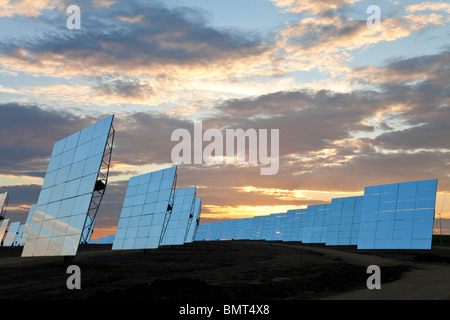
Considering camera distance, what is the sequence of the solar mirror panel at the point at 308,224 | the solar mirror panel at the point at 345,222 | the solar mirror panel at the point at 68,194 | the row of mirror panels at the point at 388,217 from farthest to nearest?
the solar mirror panel at the point at 308,224 < the solar mirror panel at the point at 345,222 < the row of mirror panels at the point at 388,217 < the solar mirror panel at the point at 68,194

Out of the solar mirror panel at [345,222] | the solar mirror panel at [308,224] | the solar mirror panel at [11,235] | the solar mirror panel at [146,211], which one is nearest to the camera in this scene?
the solar mirror panel at [146,211]

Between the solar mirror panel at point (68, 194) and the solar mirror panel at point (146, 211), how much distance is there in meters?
9.52

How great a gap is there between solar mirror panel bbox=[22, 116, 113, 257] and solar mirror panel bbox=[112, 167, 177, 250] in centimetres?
952

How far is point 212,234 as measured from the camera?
13225 centimetres

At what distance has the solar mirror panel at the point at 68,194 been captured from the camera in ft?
75.5

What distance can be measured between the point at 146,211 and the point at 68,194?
12.0 metres

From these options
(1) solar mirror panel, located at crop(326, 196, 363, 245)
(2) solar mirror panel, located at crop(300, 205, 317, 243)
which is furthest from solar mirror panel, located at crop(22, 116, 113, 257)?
(2) solar mirror panel, located at crop(300, 205, 317, 243)

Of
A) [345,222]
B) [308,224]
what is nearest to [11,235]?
[308,224]

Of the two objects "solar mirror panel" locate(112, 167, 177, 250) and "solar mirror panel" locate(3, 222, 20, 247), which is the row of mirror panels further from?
"solar mirror panel" locate(3, 222, 20, 247)

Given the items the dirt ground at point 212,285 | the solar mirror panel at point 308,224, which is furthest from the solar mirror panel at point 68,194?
the solar mirror panel at point 308,224

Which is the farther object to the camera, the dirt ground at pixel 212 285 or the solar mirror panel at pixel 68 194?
the solar mirror panel at pixel 68 194

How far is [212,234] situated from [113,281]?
376 feet

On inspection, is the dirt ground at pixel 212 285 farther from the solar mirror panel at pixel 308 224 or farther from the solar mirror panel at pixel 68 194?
the solar mirror panel at pixel 308 224
